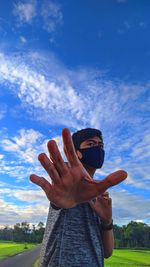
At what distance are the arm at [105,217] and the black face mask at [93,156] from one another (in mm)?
189

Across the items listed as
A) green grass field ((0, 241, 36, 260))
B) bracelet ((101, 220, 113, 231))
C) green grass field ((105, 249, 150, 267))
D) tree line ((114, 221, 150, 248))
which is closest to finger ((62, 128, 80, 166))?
→ bracelet ((101, 220, 113, 231))

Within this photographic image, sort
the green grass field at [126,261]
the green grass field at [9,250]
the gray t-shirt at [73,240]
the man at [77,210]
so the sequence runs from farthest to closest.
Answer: the green grass field at [9,250], the green grass field at [126,261], the gray t-shirt at [73,240], the man at [77,210]

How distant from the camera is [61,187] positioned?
1.79 meters

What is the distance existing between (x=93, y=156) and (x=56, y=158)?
22.2 inches

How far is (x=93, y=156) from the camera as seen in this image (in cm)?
223

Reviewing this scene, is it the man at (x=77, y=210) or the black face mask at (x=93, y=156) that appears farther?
the black face mask at (x=93, y=156)

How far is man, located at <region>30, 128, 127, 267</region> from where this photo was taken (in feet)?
5.71

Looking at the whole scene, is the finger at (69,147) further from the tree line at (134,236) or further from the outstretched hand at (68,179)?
the tree line at (134,236)

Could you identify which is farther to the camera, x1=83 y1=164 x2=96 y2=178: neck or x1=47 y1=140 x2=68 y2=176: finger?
x1=83 y1=164 x2=96 y2=178: neck

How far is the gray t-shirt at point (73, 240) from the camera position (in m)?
2.09

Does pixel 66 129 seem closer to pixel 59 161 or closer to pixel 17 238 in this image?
pixel 59 161

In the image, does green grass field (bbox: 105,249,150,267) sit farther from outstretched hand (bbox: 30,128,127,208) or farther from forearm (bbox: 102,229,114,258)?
outstretched hand (bbox: 30,128,127,208)

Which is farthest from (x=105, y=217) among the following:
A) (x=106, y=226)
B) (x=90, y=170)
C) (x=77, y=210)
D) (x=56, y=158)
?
(x=56, y=158)

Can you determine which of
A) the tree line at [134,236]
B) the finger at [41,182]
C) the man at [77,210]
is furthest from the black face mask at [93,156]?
the tree line at [134,236]
